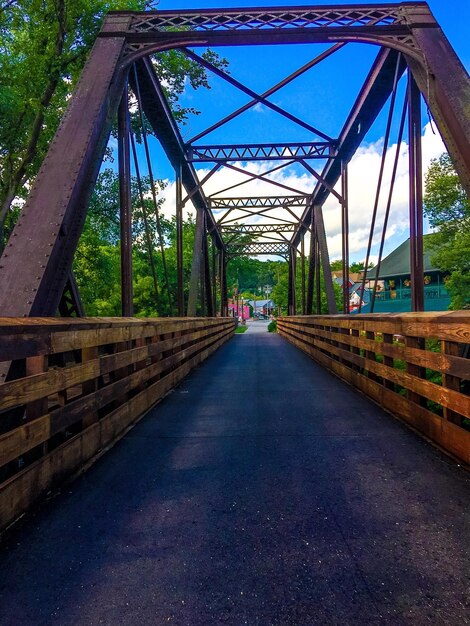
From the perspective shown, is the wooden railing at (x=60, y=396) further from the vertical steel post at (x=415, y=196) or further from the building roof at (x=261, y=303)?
the building roof at (x=261, y=303)

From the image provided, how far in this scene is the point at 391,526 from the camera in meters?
2.29

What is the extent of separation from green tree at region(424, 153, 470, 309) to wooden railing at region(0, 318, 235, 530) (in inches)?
664

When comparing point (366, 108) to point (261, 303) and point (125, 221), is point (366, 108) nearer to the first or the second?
point (125, 221)

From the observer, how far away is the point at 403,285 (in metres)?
32.5

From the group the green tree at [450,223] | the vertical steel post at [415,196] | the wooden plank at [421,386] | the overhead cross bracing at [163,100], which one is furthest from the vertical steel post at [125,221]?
the green tree at [450,223]

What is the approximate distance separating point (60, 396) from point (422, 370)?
3196mm

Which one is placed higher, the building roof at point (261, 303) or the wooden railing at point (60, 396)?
the building roof at point (261, 303)

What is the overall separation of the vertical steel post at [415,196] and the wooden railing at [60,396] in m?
3.69

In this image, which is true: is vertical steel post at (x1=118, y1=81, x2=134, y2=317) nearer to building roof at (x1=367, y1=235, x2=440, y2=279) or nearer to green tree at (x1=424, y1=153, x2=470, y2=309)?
green tree at (x1=424, y1=153, x2=470, y2=309)

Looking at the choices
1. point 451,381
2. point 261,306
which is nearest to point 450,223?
point 451,381

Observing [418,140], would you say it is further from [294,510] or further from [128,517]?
[128,517]

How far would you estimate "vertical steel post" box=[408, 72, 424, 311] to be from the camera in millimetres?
5664

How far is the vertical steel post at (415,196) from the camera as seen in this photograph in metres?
5.66

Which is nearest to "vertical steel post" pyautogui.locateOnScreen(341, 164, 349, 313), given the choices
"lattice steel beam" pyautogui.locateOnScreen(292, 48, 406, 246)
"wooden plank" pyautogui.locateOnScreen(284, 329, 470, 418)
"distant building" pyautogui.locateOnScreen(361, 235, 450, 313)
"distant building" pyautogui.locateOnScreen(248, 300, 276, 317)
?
"lattice steel beam" pyautogui.locateOnScreen(292, 48, 406, 246)
